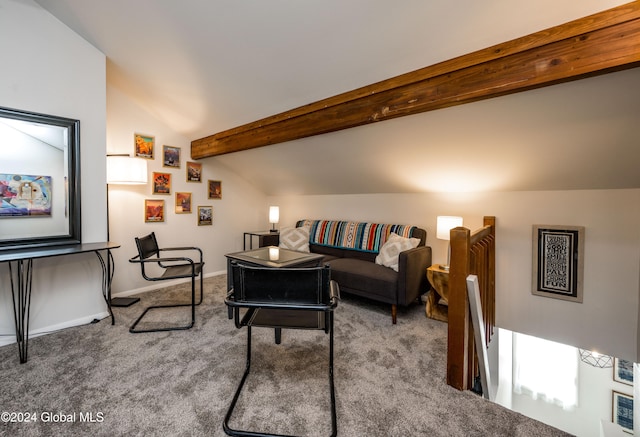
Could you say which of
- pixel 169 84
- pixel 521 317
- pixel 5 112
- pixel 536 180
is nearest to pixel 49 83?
pixel 5 112

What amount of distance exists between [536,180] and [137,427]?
339cm

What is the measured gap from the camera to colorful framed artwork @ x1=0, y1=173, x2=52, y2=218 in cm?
220

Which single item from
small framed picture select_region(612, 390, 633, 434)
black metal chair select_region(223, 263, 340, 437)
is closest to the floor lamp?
black metal chair select_region(223, 263, 340, 437)

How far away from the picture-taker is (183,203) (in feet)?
13.2

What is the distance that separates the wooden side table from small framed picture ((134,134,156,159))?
378cm

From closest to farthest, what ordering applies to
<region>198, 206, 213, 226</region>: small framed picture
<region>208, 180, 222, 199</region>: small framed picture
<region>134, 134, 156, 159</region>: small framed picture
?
<region>134, 134, 156, 159</region>: small framed picture, <region>198, 206, 213, 226</region>: small framed picture, <region>208, 180, 222, 199</region>: small framed picture

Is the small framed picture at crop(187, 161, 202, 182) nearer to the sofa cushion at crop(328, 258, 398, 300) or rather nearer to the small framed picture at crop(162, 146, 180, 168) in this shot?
the small framed picture at crop(162, 146, 180, 168)

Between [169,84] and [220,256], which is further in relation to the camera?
→ [220,256]

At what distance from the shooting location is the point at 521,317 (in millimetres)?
2691

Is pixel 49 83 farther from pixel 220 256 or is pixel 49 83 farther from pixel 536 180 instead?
pixel 536 180

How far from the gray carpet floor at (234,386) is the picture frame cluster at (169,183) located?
5.33 ft

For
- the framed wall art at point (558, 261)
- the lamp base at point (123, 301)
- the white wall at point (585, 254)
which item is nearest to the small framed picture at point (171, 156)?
the lamp base at point (123, 301)

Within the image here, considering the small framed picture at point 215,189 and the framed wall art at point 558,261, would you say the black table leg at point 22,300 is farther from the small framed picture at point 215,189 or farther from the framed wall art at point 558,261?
the framed wall art at point 558,261

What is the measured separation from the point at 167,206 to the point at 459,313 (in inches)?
Result: 149
